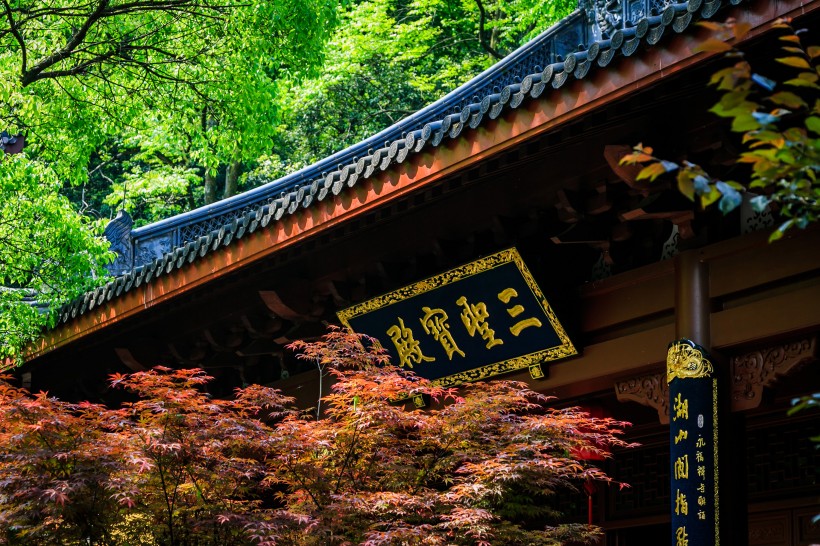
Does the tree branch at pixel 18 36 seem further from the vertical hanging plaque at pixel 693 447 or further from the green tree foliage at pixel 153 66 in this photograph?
the vertical hanging plaque at pixel 693 447

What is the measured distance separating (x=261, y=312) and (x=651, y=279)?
3.61 meters

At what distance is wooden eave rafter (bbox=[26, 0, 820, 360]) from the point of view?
537 cm

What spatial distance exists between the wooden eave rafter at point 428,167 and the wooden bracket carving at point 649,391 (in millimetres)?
1731

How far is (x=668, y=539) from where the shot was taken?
9.08 m

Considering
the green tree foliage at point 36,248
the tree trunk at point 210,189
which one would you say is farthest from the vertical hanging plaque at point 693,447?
the tree trunk at point 210,189

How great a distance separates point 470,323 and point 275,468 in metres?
1.86

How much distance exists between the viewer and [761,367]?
6.41 m

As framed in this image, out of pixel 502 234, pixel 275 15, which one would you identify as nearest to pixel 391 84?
pixel 275 15

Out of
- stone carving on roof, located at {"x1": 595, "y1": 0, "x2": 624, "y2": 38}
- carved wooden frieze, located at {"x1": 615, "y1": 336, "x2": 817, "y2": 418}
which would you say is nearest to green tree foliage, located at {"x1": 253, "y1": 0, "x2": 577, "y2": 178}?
stone carving on roof, located at {"x1": 595, "y1": 0, "x2": 624, "y2": 38}

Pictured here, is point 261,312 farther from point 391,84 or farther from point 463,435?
point 391,84

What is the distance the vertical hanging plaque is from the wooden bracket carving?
37 cm

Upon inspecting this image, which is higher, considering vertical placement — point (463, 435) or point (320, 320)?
point (320, 320)

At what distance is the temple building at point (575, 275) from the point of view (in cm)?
606

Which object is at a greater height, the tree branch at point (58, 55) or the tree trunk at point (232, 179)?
the tree trunk at point (232, 179)
